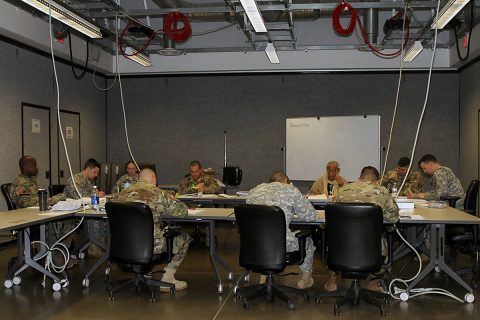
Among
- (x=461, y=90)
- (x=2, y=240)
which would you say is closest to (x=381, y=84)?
(x=461, y=90)

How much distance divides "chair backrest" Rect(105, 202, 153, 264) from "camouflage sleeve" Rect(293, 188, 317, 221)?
1234 millimetres

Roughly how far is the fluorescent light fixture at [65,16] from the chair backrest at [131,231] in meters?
2.15

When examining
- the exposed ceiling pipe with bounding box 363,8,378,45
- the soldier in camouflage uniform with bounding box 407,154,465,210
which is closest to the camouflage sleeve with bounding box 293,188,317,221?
the soldier in camouflage uniform with bounding box 407,154,465,210

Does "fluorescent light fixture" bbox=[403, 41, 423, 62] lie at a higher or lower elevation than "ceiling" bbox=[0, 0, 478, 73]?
lower

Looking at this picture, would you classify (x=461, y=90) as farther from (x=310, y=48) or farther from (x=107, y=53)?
(x=107, y=53)

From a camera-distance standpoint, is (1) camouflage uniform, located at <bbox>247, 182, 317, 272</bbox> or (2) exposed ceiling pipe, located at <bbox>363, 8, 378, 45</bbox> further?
(2) exposed ceiling pipe, located at <bbox>363, 8, 378, 45</bbox>

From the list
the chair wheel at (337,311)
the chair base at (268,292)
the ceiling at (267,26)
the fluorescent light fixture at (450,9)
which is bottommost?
the chair wheel at (337,311)

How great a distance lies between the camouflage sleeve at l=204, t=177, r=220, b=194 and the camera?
7768 millimetres

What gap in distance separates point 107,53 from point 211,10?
3.82 metres

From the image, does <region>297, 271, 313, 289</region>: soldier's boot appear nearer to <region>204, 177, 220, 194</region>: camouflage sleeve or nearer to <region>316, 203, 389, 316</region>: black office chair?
<region>316, 203, 389, 316</region>: black office chair

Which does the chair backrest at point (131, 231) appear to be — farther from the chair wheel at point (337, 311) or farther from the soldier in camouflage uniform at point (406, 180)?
the soldier in camouflage uniform at point (406, 180)

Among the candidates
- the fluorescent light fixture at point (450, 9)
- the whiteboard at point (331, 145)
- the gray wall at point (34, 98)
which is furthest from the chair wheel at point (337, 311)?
the whiteboard at point (331, 145)

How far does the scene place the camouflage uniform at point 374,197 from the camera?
170 inches

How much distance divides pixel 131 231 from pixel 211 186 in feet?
11.2
